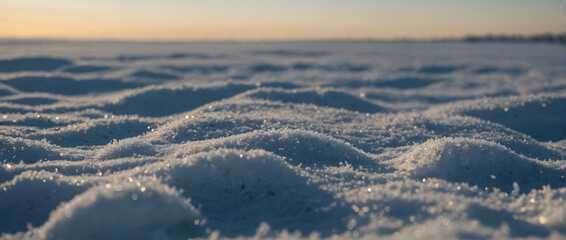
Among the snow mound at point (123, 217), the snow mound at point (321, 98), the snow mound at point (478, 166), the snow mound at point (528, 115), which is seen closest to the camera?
the snow mound at point (123, 217)

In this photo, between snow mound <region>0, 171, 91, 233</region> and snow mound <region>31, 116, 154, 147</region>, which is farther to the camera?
snow mound <region>31, 116, 154, 147</region>

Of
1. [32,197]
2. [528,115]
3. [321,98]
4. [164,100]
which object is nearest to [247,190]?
[32,197]

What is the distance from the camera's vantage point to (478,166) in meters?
3.58

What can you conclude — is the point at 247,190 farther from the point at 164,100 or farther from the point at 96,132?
the point at 164,100

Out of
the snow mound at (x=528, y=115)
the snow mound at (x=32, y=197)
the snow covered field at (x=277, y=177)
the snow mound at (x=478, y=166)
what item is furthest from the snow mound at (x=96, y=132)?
the snow mound at (x=528, y=115)

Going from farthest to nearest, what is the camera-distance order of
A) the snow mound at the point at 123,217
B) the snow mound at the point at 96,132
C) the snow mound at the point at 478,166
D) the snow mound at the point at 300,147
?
the snow mound at the point at 96,132, the snow mound at the point at 300,147, the snow mound at the point at 478,166, the snow mound at the point at 123,217

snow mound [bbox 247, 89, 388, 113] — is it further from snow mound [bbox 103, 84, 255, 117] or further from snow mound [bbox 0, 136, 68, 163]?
snow mound [bbox 0, 136, 68, 163]

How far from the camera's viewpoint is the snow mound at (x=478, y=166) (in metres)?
3.41

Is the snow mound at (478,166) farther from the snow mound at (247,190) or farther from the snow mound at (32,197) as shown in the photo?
the snow mound at (32,197)

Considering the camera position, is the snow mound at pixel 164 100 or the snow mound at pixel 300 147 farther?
the snow mound at pixel 164 100

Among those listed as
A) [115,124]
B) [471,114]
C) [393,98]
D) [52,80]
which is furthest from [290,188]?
[52,80]

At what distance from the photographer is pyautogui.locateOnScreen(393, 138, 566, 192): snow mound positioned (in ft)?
11.2

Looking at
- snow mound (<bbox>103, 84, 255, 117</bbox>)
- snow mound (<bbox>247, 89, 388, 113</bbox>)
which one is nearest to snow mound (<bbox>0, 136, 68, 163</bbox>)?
snow mound (<bbox>103, 84, 255, 117</bbox>)

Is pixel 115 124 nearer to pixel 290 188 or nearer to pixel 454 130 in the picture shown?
pixel 290 188
